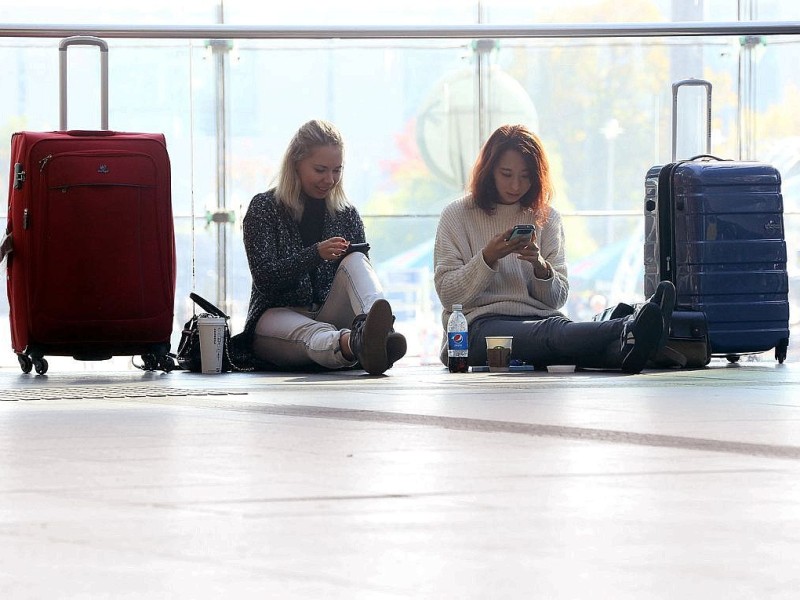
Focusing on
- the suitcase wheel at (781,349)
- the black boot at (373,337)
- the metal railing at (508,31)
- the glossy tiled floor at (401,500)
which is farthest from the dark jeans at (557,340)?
the metal railing at (508,31)

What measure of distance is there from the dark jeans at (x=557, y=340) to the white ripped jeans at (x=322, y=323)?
477mm

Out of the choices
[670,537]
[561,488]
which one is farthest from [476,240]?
[670,537]

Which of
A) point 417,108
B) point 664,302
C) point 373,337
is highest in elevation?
point 417,108

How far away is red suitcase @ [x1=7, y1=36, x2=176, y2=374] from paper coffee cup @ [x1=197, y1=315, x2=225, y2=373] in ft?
0.49

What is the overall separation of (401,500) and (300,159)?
145 inches

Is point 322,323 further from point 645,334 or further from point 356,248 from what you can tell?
point 645,334

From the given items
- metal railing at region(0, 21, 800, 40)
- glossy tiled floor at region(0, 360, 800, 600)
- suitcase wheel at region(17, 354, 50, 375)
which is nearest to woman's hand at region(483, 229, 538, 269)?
suitcase wheel at region(17, 354, 50, 375)

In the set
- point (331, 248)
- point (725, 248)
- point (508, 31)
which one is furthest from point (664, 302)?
point (508, 31)

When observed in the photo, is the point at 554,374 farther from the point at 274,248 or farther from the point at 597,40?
the point at 597,40

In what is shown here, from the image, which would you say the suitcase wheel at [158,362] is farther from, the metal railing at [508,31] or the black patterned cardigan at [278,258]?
the metal railing at [508,31]

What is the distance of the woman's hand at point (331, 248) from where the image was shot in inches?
195

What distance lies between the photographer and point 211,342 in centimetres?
519

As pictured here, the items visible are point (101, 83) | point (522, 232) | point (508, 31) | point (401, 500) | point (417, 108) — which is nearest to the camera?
point (401, 500)

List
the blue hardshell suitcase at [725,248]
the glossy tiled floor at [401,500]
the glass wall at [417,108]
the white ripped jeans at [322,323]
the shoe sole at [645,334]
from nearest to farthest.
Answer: the glossy tiled floor at [401,500] < the shoe sole at [645,334] < the white ripped jeans at [322,323] < the blue hardshell suitcase at [725,248] < the glass wall at [417,108]
